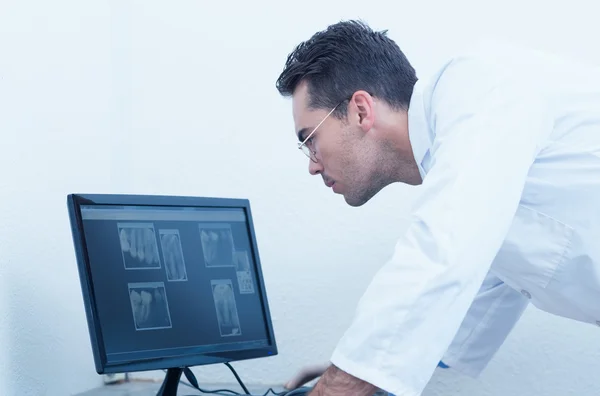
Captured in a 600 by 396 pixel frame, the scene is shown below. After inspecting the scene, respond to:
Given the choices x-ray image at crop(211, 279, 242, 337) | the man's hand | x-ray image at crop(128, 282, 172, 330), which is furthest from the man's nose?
the man's hand

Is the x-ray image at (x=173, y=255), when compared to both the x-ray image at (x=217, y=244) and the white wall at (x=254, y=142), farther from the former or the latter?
the white wall at (x=254, y=142)

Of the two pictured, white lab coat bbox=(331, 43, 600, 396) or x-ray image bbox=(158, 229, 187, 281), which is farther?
x-ray image bbox=(158, 229, 187, 281)

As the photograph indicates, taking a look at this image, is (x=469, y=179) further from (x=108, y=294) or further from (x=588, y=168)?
(x=108, y=294)

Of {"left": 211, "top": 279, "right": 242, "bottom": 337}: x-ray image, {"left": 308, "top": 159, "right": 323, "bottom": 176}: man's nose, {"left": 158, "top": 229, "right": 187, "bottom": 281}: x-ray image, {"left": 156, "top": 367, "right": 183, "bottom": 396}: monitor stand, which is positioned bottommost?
{"left": 156, "top": 367, "right": 183, "bottom": 396}: monitor stand

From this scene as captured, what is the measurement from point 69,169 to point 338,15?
777mm

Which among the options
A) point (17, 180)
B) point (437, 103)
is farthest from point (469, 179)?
point (17, 180)

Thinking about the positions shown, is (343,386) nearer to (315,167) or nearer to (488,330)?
(315,167)

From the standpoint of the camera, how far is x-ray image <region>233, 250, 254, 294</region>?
159cm

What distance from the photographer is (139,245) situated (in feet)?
4.59

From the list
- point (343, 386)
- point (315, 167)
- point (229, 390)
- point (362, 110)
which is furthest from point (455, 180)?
point (229, 390)

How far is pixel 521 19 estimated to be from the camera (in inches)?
73.0

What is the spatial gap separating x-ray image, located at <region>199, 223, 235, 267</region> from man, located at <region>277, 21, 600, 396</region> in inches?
9.0

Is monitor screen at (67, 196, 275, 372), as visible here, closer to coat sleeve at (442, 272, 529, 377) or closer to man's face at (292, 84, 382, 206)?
man's face at (292, 84, 382, 206)

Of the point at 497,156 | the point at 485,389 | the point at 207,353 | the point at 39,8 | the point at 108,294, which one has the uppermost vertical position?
the point at 39,8
